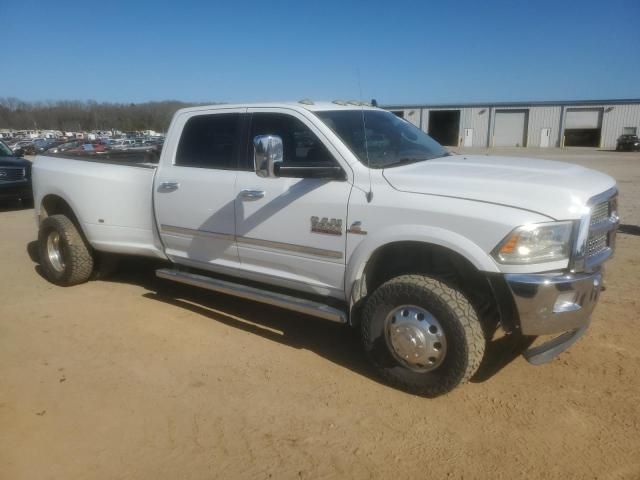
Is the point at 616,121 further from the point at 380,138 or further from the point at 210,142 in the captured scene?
the point at 210,142

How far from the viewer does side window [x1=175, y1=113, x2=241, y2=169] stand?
14.6 ft

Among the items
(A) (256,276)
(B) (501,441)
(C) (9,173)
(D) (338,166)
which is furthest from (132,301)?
(C) (9,173)

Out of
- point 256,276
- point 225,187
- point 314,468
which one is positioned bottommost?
point 314,468

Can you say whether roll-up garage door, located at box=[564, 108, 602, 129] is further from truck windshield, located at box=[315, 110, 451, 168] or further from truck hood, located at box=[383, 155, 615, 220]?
truck hood, located at box=[383, 155, 615, 220]

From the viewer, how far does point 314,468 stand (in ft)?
9.07

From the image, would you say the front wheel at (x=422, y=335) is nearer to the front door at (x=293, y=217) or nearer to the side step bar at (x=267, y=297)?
the side step bar at (x=267, y=297)

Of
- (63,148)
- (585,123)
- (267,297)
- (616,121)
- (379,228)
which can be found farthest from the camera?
(585,123)

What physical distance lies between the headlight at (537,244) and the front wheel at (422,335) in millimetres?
463

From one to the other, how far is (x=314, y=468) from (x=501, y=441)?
1.09 metres

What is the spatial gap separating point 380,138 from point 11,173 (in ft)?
34.7

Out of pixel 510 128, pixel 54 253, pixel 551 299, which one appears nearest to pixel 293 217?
pixel 551 299

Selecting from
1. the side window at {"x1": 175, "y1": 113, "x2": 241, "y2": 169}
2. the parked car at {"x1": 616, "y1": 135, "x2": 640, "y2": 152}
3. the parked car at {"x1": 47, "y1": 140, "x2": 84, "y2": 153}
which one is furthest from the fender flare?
the parked car at {"x1": 616, "y1": 135, "x2": 640, "y2": 152}

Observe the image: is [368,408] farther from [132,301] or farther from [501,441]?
[132,301]

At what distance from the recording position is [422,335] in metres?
3.35
